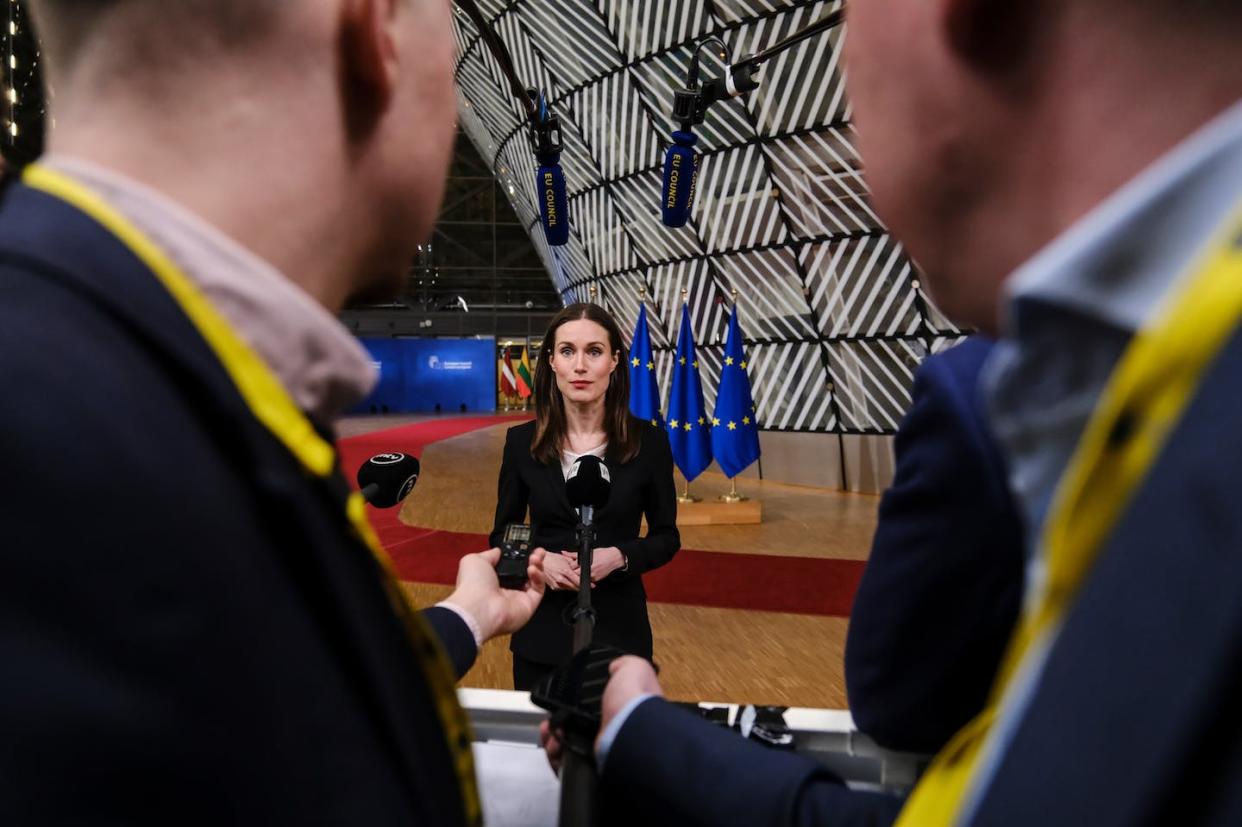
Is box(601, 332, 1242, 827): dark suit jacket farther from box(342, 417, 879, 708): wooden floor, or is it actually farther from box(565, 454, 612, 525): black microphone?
box(342, 417, 879, 708): wooden floor

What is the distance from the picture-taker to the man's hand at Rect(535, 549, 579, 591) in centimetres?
202

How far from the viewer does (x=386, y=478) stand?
1292 mm

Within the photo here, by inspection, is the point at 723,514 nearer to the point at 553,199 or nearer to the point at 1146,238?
the point at 553,199

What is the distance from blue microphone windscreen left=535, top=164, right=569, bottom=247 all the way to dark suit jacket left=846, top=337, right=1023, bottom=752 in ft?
25.2

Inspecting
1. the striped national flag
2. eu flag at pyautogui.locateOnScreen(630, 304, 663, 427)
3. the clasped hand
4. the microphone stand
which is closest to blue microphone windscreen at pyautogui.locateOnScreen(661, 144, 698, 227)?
eu flag at pyautogui.locateOnScreen(630, 304, 663, 427)

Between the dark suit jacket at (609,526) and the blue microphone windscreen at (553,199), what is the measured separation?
583cm

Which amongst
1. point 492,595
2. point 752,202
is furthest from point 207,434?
point 752,202

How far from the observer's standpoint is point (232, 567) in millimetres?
449

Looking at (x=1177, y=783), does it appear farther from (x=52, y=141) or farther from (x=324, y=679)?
(x=52, y=141)

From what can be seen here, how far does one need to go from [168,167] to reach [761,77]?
39.0 feet

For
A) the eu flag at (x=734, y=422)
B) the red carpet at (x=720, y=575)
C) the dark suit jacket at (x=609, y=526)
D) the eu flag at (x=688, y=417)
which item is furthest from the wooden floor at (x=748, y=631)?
the dark suit jacket at (x=609, y=526)

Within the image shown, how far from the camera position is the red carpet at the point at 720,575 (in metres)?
5.64

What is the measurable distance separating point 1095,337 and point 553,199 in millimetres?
8368

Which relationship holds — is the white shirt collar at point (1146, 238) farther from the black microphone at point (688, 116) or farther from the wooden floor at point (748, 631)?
the black microphone at point (688, 116)
